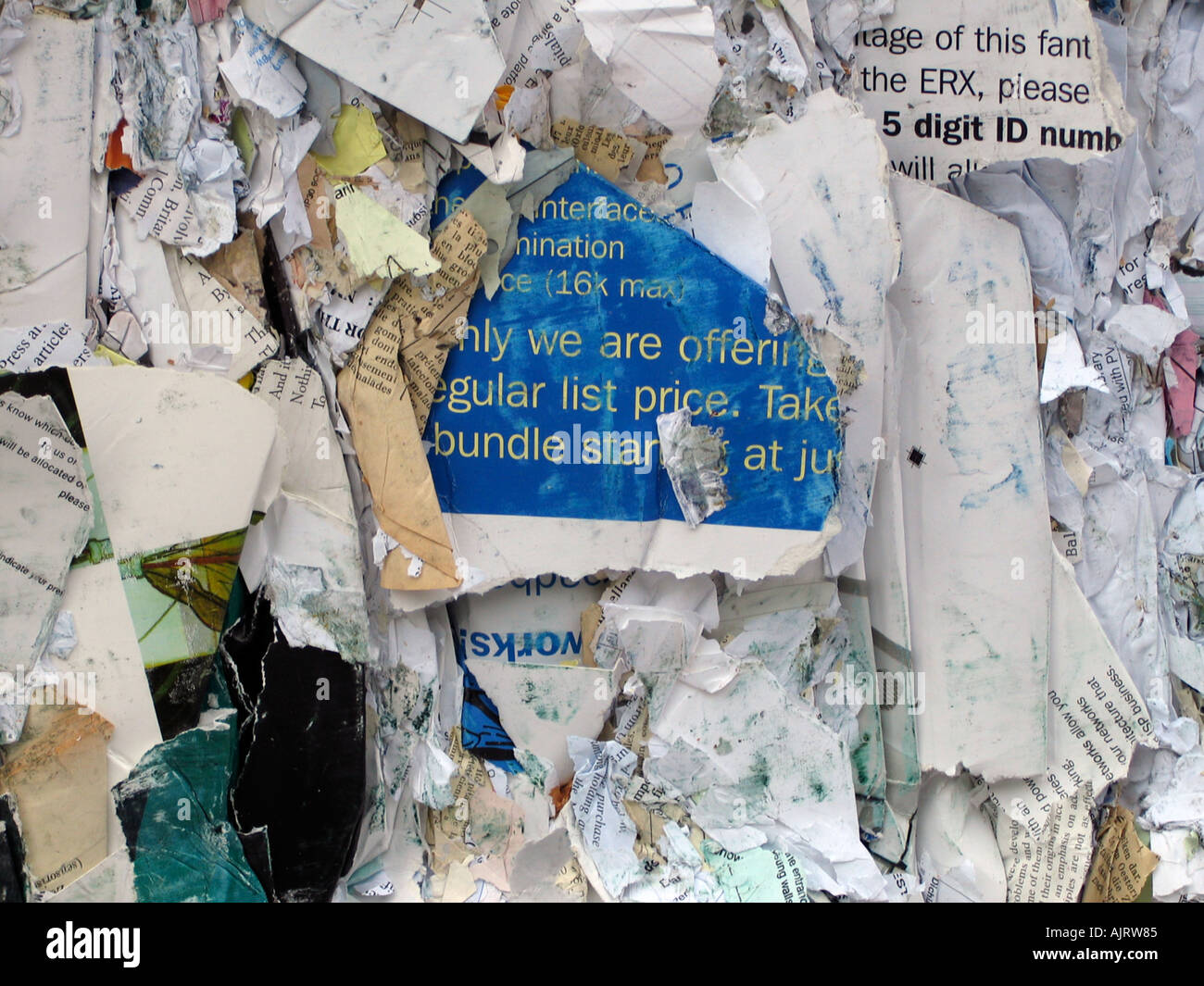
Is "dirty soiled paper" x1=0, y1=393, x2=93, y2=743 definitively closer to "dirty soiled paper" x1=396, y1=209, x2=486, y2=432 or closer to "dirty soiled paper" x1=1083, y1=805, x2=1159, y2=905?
"dirty soiled paper" x1=396, y1=209, x2=486, y2=432

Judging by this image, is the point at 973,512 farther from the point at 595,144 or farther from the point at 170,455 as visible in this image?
the point at 170,455

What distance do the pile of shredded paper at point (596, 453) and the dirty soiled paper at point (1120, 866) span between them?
0.01 meters

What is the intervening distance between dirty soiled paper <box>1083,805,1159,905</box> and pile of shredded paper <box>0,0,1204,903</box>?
13mm

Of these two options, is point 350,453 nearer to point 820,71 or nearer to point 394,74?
point 394,74

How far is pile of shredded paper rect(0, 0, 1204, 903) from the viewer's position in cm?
195

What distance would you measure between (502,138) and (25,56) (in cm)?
88

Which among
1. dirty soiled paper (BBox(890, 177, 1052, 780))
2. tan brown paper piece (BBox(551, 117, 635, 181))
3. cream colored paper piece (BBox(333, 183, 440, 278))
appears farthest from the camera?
dirty soiled paper (BBox(890, 177, 1052, 780))

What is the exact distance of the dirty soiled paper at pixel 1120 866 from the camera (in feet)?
8.06

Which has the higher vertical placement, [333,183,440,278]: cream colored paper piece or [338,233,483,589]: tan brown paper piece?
[333,183,440,278]: cream colored paper piece

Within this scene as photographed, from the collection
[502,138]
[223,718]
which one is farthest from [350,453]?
[502,138]

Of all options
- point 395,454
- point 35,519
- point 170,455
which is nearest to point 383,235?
point 395,454

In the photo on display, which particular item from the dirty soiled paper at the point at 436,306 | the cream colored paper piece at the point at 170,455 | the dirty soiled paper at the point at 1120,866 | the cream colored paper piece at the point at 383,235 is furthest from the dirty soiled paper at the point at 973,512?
the cream colored paper piece at the point at 170,455

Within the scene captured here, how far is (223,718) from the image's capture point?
2.03 m

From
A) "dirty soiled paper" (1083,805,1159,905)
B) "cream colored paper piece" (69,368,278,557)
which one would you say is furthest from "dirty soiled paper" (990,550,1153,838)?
"cream colored paper piece" (69,368,278,557)
